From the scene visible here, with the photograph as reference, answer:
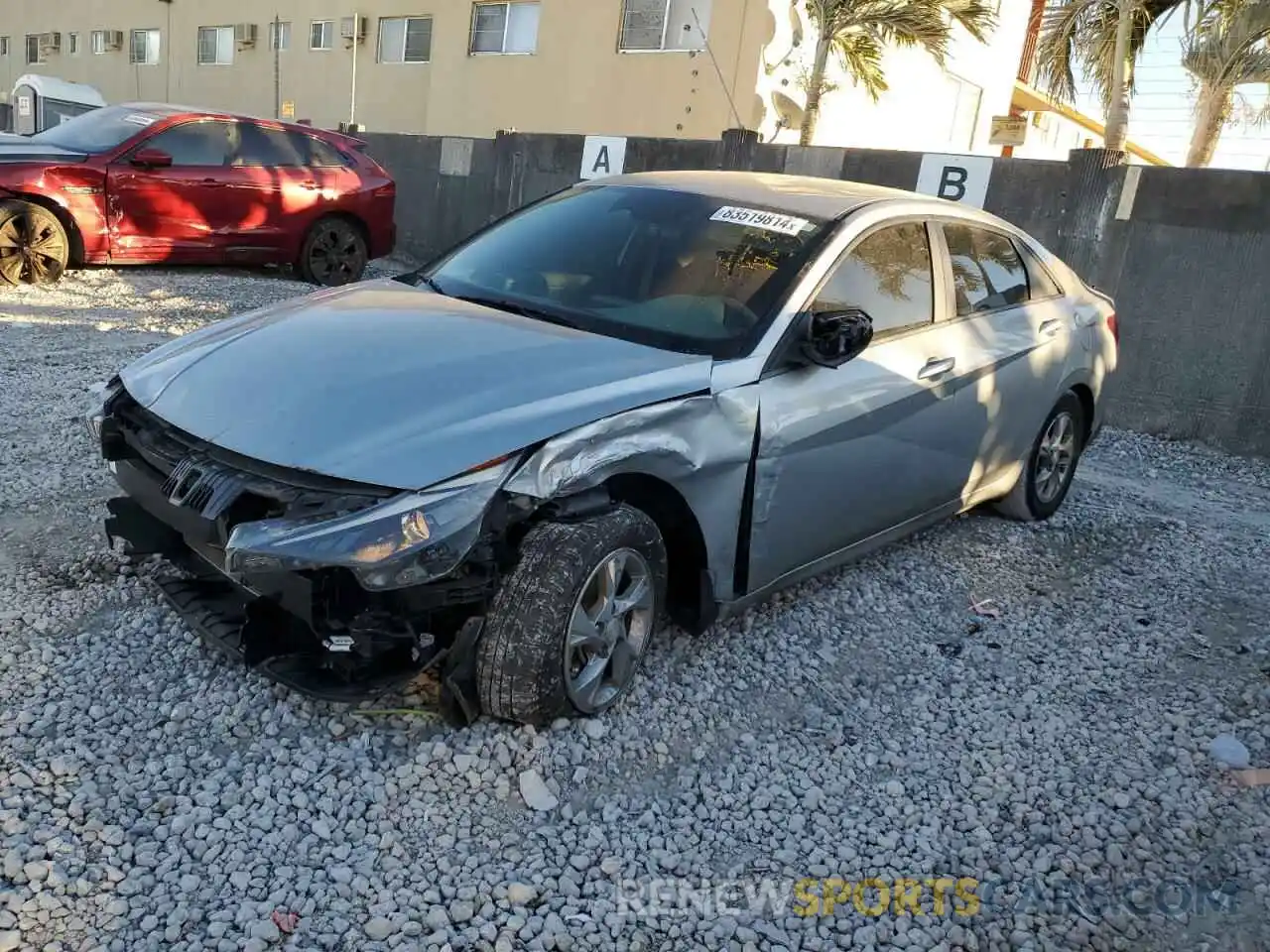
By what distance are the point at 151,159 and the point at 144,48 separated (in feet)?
64.8

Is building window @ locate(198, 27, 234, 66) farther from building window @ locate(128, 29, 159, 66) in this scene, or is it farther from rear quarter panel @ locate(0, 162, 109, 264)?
rear quarter panel @ locate(0, 162, 109, 264)

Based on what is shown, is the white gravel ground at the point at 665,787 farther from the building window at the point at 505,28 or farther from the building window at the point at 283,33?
the building window at the point at 283,33

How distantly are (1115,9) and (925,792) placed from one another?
43.5ft

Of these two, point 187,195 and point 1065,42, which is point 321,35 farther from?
point 1065,42

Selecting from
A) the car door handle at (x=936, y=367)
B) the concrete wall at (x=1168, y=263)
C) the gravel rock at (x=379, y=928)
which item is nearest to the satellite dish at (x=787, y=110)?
the concrete wall at (x=1168, y=263)

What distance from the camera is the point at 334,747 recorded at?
295 cm

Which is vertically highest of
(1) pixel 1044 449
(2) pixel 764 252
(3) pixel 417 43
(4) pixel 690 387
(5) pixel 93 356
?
(3) pixel 417 43

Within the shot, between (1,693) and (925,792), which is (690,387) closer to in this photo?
(925,792)

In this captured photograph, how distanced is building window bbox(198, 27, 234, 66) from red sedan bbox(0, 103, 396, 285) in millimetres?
15032

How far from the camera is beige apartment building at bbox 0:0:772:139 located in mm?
15969

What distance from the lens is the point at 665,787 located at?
3008 mm

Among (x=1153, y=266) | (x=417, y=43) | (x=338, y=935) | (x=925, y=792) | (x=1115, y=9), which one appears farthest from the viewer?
(x=417, y=43)

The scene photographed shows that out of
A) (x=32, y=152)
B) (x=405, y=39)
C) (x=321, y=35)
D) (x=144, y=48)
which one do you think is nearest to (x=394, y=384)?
(x=32, y=152)

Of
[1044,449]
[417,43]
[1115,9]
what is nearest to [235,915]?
[1044,449]
